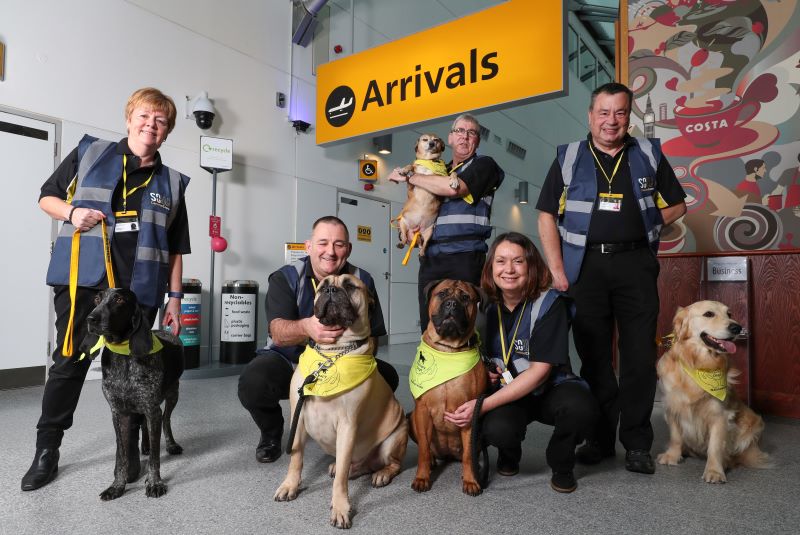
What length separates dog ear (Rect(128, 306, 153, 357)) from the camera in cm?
184

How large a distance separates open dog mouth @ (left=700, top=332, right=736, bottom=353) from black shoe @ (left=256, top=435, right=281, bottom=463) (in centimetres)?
213

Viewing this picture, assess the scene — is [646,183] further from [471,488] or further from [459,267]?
[471,488]

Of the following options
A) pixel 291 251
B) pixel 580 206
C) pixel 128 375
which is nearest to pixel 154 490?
pixel 128 375

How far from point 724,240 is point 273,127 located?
4.95m

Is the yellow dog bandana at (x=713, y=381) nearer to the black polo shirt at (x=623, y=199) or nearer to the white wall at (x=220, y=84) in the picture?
the black polo shirt at (x=623, y=199)

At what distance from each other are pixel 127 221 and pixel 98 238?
134 mm

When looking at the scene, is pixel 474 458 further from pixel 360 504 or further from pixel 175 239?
pixel 175 239

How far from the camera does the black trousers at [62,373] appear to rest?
2.00 meters

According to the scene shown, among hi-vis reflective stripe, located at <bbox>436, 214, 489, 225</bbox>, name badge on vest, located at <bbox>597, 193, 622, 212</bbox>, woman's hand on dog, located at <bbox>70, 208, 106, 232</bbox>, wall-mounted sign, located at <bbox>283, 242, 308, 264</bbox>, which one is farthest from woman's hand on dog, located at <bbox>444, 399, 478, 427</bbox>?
wall-mounted sign, located at <bbox>283, 242, 308, 264</bbox>

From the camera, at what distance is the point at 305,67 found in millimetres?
6422

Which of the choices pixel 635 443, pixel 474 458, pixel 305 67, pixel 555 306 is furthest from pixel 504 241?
pixel 305 67

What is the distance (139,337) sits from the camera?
1.85m

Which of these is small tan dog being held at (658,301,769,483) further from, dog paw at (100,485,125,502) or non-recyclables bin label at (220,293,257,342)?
non-recyclables bin label at (220,293,257,342)

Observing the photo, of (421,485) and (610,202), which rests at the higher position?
(610,202)
